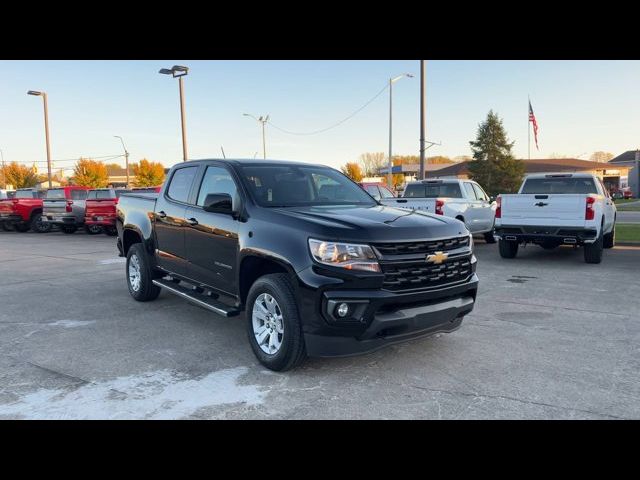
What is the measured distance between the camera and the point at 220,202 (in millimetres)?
4949

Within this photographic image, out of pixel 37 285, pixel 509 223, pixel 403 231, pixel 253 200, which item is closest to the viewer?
pixel 403 231

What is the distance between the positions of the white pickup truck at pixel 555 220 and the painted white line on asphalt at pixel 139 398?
25.6 ft

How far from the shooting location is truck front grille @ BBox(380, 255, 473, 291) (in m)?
4.12

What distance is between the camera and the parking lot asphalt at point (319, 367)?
12.2 feet

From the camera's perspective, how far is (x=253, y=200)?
497cm

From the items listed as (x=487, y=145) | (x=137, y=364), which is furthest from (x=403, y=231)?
(x=487, y=145)

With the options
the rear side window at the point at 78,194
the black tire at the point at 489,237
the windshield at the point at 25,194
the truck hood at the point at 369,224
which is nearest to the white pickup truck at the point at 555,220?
the black tire at the point at 489,237

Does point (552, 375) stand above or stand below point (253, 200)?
below

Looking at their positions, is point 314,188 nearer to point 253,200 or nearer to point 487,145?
point 253,200

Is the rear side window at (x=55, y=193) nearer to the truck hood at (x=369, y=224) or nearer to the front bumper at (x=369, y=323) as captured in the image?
the truck hood at (x=369, y=224)

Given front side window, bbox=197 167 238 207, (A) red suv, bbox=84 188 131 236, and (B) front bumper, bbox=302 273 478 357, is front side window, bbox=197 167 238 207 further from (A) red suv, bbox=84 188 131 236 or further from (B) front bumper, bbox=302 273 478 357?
(A) red suv, bbox=84 188 131 236

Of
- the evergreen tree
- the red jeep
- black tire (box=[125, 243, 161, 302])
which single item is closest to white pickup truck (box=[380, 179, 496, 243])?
black tire (box=[125, 243, 161, 302])

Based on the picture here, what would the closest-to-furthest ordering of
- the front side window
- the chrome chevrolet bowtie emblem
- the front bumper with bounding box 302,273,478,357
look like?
the front bumper with bounding box 302,273,478,357, the chrome chevrolet bowtie emblem, the front side window
